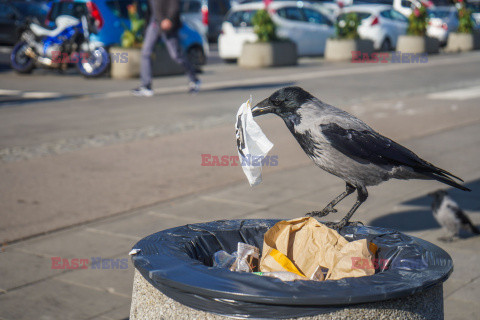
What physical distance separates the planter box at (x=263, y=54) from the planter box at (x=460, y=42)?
36.9 ft

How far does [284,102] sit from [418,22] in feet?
77.0

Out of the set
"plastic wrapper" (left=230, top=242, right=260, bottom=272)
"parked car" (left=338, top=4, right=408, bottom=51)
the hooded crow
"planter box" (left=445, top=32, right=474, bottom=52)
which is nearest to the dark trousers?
the hooded crow

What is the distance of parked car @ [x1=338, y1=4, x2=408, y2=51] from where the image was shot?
80.7 feet

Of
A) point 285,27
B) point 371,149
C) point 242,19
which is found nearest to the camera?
point 371,149

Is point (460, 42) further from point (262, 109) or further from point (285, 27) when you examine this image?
point (262, 109)

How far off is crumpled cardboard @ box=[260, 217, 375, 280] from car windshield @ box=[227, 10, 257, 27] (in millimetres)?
18449

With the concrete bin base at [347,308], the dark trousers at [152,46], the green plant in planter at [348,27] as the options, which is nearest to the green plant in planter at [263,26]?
the green plant in planter at [348,27]

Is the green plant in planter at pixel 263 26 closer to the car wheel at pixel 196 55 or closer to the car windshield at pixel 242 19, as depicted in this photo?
the car windshield at pixel 242 19

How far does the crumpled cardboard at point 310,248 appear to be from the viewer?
236 cm

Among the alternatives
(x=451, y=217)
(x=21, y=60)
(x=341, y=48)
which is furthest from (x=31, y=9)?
(x=451, y=217)

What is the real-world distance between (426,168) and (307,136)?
52 centimetres

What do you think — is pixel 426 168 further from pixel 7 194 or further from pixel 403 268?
pixel 7 194

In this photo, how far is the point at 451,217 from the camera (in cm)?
506

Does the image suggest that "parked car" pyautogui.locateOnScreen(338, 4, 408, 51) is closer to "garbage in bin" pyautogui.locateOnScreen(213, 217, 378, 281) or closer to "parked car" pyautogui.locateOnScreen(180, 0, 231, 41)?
"parked car" pyautogui.locateOnScreen(180, 0, 231, 41)
